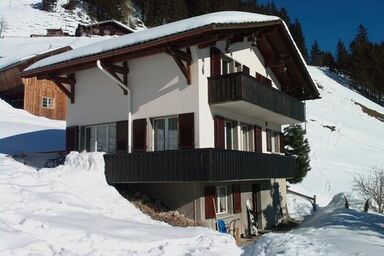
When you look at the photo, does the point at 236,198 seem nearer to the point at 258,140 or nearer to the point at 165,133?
the point at 258,140

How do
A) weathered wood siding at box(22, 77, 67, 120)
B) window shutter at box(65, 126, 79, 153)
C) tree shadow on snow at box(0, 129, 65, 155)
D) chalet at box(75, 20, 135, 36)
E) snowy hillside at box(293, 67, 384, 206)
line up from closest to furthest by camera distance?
window shutter at box(65, 126, 79, 153) < tree shadow on snow at box(0, 129, 65, 155) < weathered wood siding at box(22, 77, 67, 120) < snowy hillside at box(293, 67, 384, 206) < chalet at box(75, 20, 135, 36)

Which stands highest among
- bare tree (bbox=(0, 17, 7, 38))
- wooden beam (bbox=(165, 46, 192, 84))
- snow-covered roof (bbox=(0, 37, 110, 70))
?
bare tree (bbox=(0, 17, 7, 38))

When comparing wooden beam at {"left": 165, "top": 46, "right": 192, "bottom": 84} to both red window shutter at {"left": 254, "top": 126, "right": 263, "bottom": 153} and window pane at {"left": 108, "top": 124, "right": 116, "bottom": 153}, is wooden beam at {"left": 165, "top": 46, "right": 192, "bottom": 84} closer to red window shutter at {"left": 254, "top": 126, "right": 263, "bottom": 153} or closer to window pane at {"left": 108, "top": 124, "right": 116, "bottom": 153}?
window pane at {"left": 108, "top": 124, "right": 116, "bottom": 153}

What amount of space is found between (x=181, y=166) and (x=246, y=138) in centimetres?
623

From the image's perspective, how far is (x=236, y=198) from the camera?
65.8 feet

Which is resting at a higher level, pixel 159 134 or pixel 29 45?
pixel 29 45

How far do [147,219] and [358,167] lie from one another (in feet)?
121

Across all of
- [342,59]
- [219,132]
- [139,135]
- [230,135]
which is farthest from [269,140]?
[342,59]

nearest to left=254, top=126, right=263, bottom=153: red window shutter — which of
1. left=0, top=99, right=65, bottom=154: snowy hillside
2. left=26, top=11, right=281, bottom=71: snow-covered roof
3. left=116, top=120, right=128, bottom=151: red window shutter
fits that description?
left=26, top=11, right=281, bottom=71: snow-covered roof

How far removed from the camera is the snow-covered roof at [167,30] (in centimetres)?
1529

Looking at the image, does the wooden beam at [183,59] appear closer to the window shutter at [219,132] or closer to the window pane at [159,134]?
the window shutter at [219,132]

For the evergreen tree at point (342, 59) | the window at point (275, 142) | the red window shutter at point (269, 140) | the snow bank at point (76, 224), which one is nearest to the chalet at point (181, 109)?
the red window shutter at point (269, 140)

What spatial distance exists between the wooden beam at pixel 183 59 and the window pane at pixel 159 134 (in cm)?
201

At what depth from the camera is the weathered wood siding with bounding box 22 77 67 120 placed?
36375 mm
